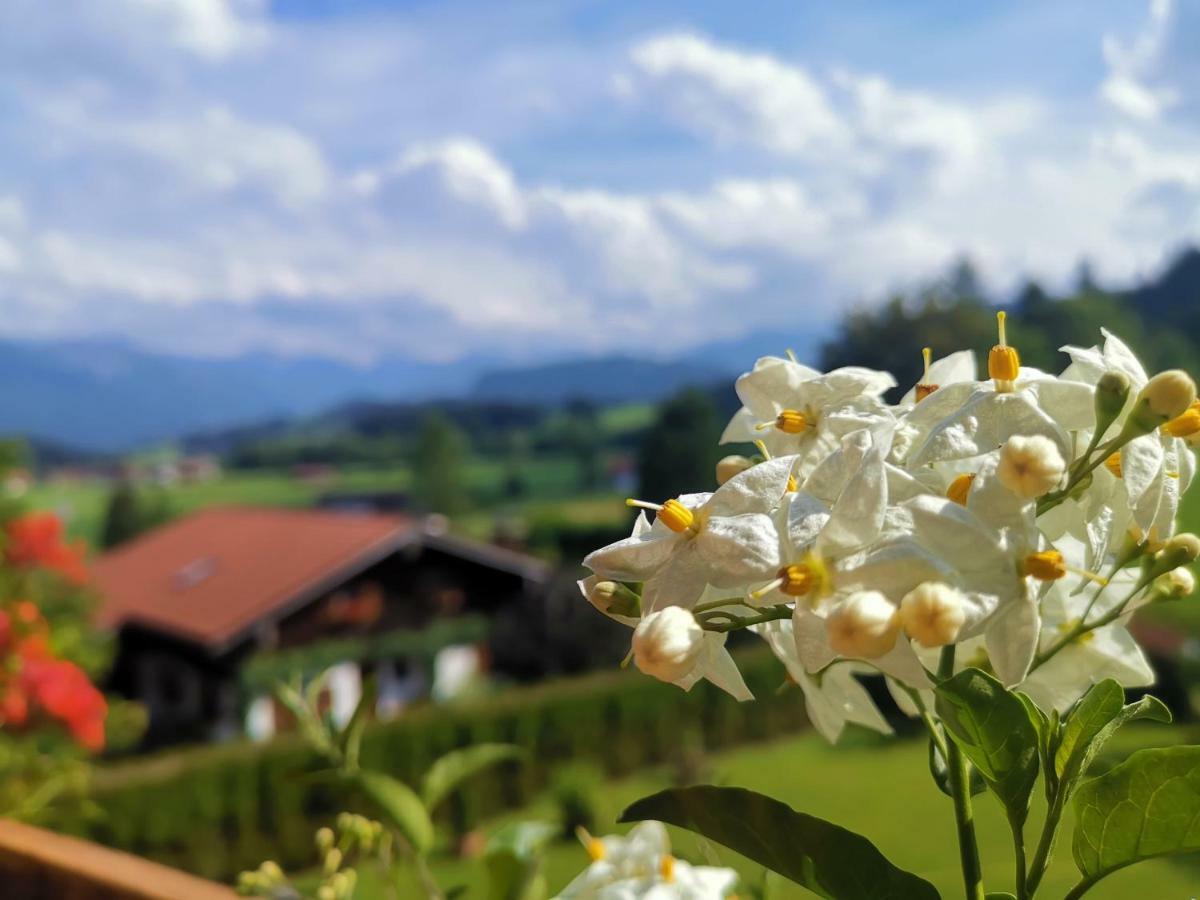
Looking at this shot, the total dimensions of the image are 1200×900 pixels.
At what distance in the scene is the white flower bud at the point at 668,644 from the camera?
44cm

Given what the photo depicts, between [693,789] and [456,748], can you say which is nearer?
[693,789]

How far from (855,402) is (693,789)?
219 mm

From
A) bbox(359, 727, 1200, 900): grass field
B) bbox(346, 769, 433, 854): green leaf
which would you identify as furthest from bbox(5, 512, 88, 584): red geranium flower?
bbox(346, 769, 433, 854): green leaf

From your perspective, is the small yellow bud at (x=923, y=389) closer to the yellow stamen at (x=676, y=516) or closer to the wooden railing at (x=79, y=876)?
the yellow stamen at (x=676, y=516)

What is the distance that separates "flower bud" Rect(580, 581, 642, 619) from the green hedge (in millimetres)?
4304

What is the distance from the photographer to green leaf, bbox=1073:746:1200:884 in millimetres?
436

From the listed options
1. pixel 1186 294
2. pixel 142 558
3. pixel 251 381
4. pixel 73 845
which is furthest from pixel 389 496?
pixel 251 381

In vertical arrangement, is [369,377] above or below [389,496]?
above

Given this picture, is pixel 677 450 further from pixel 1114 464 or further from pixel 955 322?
pixel 1114 464

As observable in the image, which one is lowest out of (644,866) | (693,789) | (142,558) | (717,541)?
(142,558)

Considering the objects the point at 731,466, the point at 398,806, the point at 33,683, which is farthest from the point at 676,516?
the point at 33,683

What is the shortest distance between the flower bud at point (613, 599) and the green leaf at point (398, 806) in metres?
0.36

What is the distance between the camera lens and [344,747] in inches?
32.3

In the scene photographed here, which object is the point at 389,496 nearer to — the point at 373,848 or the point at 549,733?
the point at 549,733
